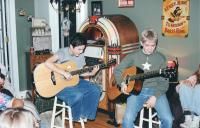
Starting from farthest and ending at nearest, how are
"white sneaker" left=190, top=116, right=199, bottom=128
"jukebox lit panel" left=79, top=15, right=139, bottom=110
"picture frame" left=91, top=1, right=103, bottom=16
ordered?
"picture frame" left=91, top=1, right=103, bottom=16, "jukebox lit panel" left=79, top=15, right=139, bottom=110, "white sneaker" left=190, top=116, right=199, bottom=128

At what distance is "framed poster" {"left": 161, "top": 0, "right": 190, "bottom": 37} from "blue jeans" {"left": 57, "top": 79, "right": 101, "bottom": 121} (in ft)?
3.97

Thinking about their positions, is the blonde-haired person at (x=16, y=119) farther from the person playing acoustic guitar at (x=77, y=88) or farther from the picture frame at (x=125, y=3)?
the picture frame at (x=125, y=3)

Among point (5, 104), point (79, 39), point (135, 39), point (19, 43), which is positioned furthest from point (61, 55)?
point (19, 43)

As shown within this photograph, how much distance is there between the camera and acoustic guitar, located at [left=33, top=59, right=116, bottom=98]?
307cm

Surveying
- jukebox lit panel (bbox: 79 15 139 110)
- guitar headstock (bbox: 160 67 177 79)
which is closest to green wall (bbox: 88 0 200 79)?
jukebox lit panel (bbox: 79 15 139 110)

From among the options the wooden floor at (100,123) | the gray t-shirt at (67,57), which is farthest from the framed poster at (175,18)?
the wooden floor at (100,123)

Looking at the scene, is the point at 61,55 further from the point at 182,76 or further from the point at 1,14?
the point at 1,14

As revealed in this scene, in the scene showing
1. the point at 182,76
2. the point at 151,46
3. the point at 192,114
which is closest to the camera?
the point at 151,46

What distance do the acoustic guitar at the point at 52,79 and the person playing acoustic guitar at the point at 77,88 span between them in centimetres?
4

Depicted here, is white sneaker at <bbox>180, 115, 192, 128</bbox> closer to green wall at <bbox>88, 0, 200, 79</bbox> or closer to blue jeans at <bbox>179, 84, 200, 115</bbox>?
blue jeans at <bbox>179, 84, 200, 115</bbox>

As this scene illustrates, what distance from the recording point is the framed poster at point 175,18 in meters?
3.54

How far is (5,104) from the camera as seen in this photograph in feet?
8.09

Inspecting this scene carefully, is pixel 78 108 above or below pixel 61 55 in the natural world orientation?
below

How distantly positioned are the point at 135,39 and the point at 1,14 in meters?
2.22
